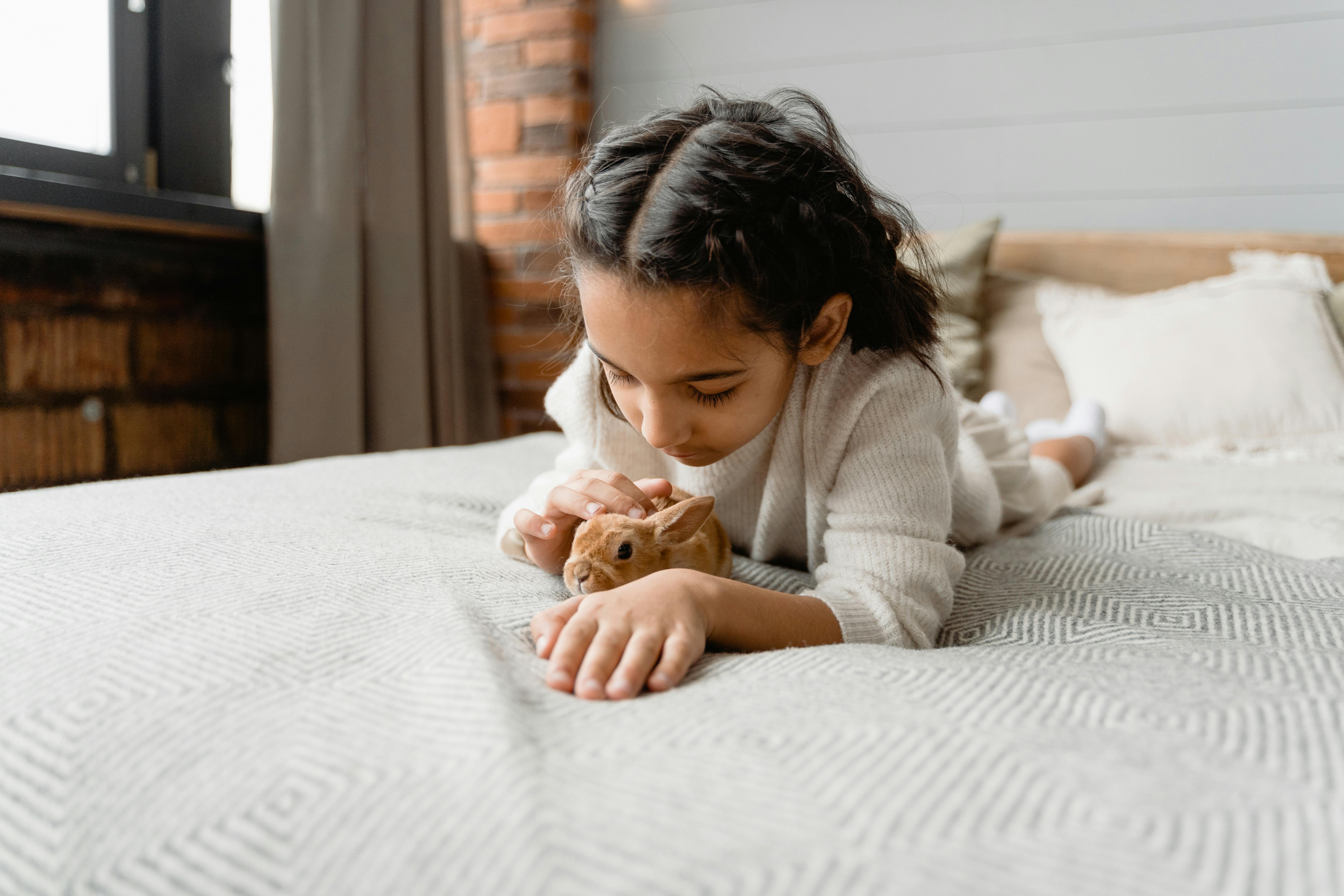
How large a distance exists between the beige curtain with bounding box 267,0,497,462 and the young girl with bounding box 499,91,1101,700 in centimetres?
113

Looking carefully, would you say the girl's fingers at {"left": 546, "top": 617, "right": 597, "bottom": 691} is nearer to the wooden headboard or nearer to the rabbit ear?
the rabbit ear

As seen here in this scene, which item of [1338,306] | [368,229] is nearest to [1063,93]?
[1338,306]

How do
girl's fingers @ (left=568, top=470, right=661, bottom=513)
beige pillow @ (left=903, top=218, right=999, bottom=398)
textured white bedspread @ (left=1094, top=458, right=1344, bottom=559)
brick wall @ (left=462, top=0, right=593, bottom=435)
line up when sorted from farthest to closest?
brick wall @ (left=462, top=0, right=593, bottom=435), beige pillow @ (left=903, top=218, right=999, bottom=398), textured white bedspread @ (left=1094, top=458, right=1344, bottom=559), girl's fingers @ (left=568, top=470, right=661, bottom=513)

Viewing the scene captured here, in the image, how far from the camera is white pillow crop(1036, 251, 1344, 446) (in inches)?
59.9

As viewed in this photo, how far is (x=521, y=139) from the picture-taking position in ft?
8.28

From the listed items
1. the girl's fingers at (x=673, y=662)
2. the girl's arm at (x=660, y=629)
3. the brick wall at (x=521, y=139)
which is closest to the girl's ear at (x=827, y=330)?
the girl's arm at (x=660, y=629)

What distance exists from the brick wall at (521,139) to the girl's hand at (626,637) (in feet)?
6.20

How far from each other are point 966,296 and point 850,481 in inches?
47.0

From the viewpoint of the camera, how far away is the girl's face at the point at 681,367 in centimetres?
72

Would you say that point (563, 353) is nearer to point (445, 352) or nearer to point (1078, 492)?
point (1078, 492)

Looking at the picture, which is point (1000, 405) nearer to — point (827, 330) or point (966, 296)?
point (966, 296)

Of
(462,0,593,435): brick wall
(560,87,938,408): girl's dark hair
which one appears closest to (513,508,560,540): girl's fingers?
(560,87,938,408): girl's dark hair

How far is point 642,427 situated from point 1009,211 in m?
1.78

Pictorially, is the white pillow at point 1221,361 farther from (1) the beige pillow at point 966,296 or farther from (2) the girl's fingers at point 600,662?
(2) the girl's fingers at point 600,662
